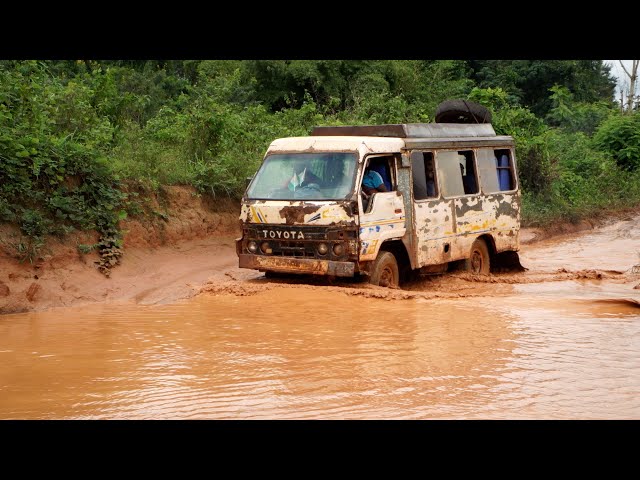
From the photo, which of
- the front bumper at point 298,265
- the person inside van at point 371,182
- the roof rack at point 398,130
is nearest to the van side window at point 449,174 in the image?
the roof rack at point 398,130

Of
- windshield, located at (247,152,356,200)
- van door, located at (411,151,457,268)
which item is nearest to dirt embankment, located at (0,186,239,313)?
windshield, located at (247,152,356,200)

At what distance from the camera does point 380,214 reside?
1026 cm

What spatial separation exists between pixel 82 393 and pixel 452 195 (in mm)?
6695

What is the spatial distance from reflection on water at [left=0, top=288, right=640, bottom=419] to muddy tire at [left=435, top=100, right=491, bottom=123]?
417 cm

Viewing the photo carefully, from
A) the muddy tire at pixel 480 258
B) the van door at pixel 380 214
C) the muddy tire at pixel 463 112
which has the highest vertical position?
the muddy tire at pixel 463 112

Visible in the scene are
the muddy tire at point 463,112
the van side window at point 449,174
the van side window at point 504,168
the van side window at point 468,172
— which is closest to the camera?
the van side window at point 449,174

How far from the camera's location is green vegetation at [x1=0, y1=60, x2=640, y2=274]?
11070 millimetres

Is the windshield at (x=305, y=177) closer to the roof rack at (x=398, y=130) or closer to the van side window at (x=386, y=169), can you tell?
the van side window at (x=386, y=169)

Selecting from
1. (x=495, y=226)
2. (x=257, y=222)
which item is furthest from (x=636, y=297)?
(x=257, y=222)

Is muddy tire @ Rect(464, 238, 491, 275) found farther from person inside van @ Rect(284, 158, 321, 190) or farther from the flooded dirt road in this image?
person inside van @ Rect(284, 158, 321, 190)

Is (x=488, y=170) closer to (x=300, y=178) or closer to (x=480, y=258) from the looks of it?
(x=480, y=258)

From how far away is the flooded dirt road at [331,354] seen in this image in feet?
20.2

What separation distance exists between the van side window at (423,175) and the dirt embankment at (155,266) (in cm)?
134
